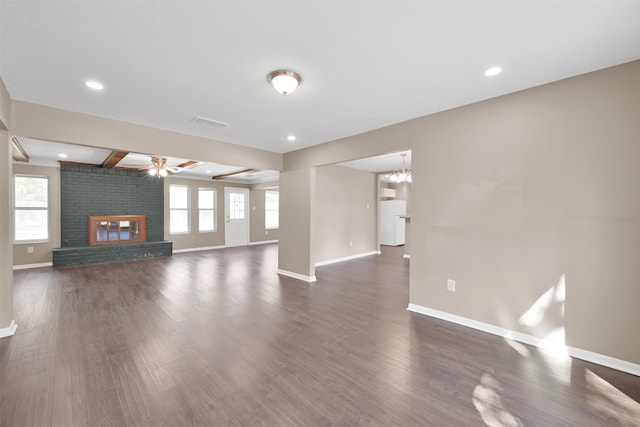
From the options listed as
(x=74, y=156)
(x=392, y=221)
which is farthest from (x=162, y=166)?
(x=392, y=221)

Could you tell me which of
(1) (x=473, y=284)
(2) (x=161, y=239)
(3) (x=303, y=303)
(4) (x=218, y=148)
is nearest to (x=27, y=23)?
(4) (x=218, y=148)

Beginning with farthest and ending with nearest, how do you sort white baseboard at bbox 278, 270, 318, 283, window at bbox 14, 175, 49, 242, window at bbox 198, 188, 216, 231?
1. window at bbox 198, 188, 216, 231
2. window at bbox 14, 175, 49, 242
3. white baseboard at bbox 278, 270, 318, 283

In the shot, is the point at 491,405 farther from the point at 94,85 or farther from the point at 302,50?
the point at 94,85

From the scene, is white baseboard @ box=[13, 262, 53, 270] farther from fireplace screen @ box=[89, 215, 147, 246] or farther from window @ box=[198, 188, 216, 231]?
window @ box=[198, 188, 216, 231]

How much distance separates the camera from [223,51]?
6.35 ft

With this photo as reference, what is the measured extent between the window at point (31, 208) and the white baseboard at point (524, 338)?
27.4ft

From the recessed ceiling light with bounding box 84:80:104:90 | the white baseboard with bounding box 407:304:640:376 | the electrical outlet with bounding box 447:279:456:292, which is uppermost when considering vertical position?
the recessed ceiling light with bounding box 84:80:104:90

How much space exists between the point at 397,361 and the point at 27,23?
368 cm

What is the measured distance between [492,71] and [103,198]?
339 inches

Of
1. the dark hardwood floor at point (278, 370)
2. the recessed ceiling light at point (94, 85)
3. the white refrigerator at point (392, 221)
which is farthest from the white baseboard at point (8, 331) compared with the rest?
the white refrigerator at point (392, 221)

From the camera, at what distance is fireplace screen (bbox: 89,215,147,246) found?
6.60 m

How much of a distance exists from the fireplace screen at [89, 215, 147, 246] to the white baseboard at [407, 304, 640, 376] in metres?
7.58

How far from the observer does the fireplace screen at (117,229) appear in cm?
660

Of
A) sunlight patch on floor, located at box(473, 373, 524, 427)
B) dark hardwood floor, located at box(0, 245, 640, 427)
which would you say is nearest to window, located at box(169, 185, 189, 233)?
dark hardwood floor, located at box(0, 245, 640, 427)
